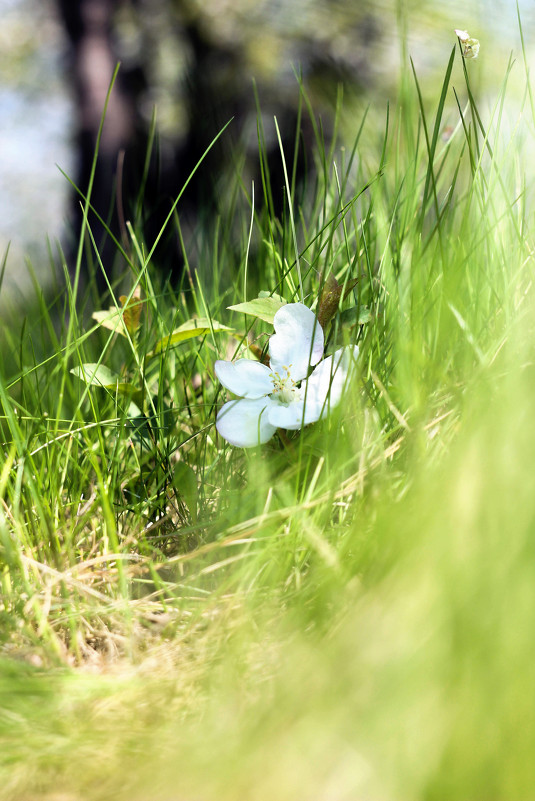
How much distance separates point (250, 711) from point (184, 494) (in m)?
0.40

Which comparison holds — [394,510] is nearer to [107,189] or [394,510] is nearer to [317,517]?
[317,517]

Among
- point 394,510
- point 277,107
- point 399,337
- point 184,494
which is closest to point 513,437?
point 394,510

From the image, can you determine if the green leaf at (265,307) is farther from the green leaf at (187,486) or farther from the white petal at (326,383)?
the green leaf at (187,486)

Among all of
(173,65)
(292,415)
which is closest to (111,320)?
(292,415)

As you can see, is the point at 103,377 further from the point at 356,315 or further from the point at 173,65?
the point at 173,65

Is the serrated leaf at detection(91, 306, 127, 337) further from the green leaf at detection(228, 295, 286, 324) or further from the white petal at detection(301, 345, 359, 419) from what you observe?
the white petal at detection(301, 345, 359, 419)

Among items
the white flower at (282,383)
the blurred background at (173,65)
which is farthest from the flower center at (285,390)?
the blurred background at (173,65)

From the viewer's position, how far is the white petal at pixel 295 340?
752 mm

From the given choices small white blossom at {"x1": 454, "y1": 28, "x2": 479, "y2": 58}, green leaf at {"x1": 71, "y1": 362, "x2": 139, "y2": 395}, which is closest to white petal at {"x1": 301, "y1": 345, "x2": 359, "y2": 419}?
green leaf at {"x1": 71, "y1": 362, "x2": 139, "y2": 395}

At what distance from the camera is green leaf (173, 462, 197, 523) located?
767 millimetres

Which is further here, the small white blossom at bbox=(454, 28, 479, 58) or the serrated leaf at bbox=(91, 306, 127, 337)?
the serrated leaf at bbox=(91, 306, 127, 337)

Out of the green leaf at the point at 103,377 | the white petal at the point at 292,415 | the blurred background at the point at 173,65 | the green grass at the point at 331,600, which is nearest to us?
the green grass at the point at 331,600

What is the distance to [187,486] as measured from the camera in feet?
2.59

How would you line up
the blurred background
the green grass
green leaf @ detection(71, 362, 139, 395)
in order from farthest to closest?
the blurred background, green leaf @ detection(71, 362, 139, 395), the green grass
